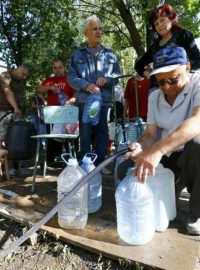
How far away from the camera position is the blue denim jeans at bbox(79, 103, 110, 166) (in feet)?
12.7

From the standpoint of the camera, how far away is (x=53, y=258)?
2381mm

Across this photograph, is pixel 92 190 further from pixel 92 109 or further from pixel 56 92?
pixel 56 92

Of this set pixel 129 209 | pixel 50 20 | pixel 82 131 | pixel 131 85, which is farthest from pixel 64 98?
pixel 50 20

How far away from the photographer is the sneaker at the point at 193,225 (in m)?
2.39

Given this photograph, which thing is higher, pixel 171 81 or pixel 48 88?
pixel 171 81

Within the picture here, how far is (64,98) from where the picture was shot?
529 centimetres

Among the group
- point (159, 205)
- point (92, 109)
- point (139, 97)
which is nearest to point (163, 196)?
point (159, 205)

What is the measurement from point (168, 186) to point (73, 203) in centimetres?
75

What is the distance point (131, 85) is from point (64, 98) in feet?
3.52

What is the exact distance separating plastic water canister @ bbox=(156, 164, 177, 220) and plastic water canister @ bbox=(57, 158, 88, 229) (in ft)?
2.01

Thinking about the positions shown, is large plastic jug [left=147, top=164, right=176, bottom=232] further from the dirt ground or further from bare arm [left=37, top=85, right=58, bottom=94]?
bare arm [left=37, top=85, right=58, bottom=94]

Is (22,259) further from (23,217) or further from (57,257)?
(23,217)

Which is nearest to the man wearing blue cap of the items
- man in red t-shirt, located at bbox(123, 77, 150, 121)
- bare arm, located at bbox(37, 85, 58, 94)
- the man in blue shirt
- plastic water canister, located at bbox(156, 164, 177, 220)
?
plastic water canister, located at bbox(156, 164, 177, 220)

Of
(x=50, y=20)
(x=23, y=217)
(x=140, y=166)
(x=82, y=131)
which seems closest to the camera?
(x=140, y=166)
